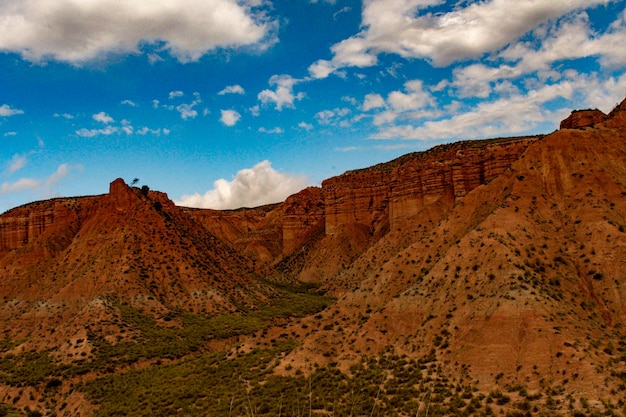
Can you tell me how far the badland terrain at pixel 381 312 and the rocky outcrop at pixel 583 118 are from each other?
0.83 ft

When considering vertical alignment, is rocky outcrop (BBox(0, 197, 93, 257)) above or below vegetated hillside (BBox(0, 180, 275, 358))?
above

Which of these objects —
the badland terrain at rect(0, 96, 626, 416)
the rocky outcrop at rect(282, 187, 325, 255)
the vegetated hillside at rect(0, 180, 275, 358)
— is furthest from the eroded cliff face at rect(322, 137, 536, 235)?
the vegetated hillside at rect(0, 180, 275, 358)

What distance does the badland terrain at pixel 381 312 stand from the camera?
29203 mm

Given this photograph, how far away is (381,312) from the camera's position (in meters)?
40.7

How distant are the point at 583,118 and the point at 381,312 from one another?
1460 inches

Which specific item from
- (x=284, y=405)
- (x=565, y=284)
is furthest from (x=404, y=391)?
(x=565, y=284)

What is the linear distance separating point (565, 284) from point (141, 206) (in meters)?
69.3

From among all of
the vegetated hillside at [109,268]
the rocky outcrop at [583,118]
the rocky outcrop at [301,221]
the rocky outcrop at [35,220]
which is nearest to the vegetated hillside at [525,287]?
the rocky outcrop at [583,118]

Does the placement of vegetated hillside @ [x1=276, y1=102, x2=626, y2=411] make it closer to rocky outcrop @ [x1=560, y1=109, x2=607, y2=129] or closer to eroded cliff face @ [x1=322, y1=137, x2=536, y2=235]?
rocky outcrop @ [x1=560, y1=109, x2=607, y2=129]

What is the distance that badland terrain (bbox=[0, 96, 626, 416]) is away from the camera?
95.8 feet

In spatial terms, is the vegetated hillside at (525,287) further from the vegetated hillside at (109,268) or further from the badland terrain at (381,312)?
the vegetated hillside at (109,268)

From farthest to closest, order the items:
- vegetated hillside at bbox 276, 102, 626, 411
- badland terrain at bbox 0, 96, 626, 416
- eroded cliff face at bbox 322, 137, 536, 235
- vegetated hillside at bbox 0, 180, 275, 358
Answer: eroded cliff face at bbox 322, 137, 536, 235
vegetated hillside at bbox 0, 180, 275, 358
badland terrain at bbox 0, 96, 626, 416
vegetated hillside at bbox 276, 102, 626, 411

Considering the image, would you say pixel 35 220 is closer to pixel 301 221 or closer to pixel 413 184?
pixel 301 221

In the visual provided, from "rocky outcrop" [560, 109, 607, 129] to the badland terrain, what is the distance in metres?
0.25
